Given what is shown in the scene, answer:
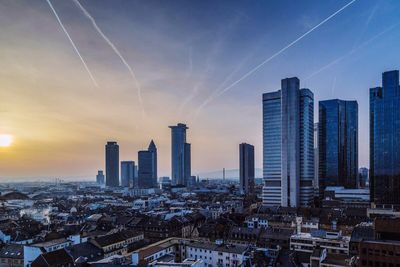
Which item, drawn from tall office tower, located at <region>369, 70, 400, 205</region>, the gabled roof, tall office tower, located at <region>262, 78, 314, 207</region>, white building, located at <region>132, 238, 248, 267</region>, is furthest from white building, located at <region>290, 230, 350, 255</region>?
tall office tower, located at <region>369, 70, 400, 205</region>

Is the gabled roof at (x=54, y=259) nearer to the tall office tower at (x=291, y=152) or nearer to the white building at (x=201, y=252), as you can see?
the white building at (x=201, y=252)

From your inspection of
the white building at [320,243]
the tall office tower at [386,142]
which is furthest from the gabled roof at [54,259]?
the tall office tower at [386,142]

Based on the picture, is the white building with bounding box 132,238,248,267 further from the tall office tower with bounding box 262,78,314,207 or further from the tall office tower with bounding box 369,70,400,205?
the tall office tower with bounding box 369,70,400,205

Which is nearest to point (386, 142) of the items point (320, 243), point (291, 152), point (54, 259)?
point (291, 152)

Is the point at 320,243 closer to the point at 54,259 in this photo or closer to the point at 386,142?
the point at 54,259

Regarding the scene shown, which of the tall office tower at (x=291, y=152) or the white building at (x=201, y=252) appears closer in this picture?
the white building at (x=201, y=252)
